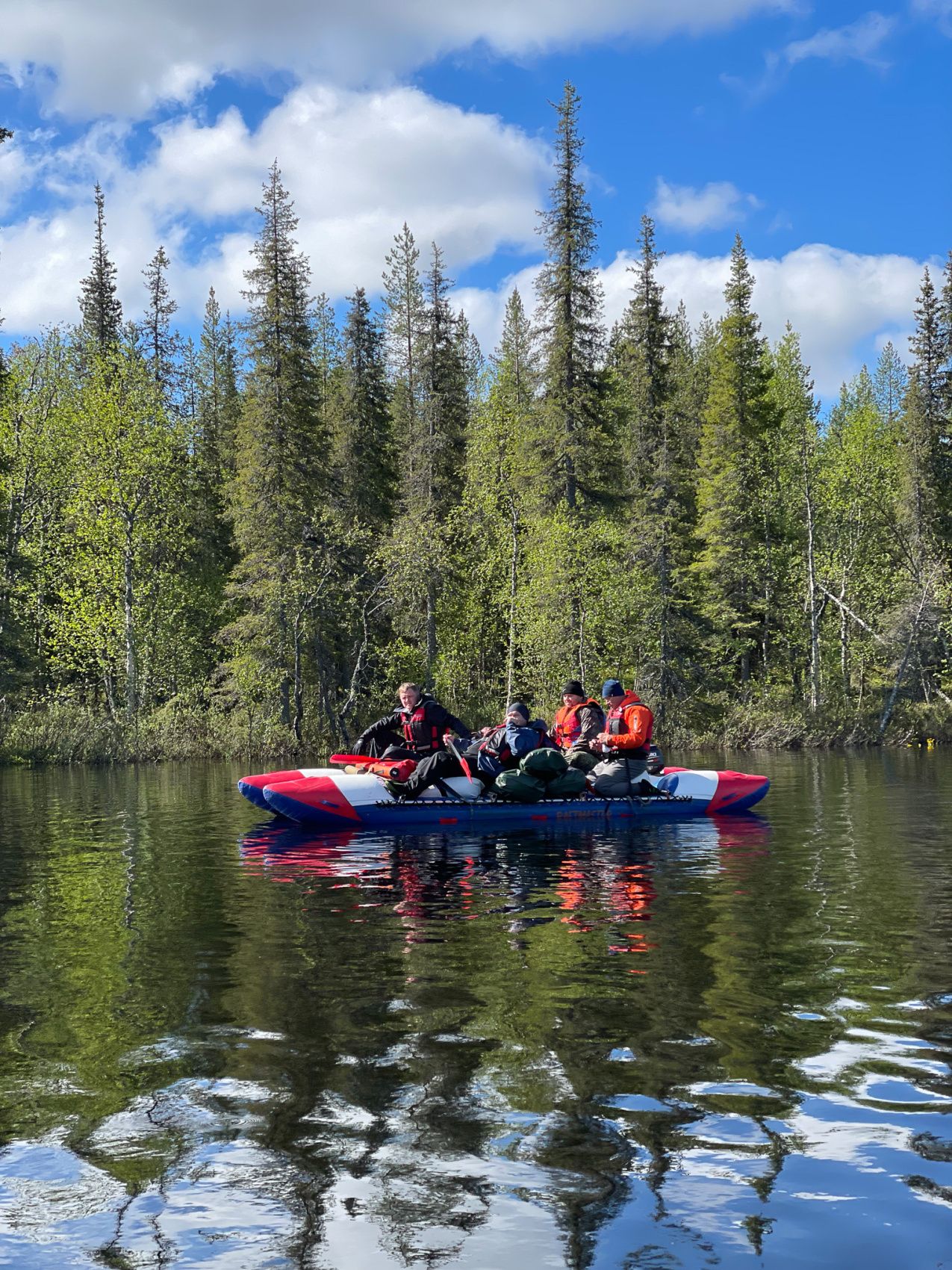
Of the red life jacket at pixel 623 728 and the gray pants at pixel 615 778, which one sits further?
the red life jacket at pixel 623 728

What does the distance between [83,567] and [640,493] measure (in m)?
16.5

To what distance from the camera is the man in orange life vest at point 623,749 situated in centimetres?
1541

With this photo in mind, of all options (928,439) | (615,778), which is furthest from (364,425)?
(615,778)

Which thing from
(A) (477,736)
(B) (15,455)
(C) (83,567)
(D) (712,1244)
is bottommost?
(D) (712,1244)

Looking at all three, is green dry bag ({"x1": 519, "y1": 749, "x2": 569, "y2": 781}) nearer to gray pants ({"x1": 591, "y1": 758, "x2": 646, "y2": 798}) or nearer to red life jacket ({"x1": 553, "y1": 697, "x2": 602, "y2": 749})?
gray pants ({"x1": 591, "y1": 758, "x2": 646, "y2": 798})

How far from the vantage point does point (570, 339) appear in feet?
113

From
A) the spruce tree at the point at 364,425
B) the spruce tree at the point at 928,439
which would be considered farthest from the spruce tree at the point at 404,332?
the spruce tree at the point at 928,439

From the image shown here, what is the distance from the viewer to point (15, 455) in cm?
3322

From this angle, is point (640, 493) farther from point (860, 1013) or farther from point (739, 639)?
point (860, 1013)

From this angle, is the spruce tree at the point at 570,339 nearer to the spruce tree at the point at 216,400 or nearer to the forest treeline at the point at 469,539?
the forest treeline at the point at 469,539

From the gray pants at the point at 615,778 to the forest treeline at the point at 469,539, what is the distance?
56.2ft

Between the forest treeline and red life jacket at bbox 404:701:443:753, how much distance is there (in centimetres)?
1577

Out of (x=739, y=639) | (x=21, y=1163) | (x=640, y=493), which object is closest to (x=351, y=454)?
(x=640, y=493)

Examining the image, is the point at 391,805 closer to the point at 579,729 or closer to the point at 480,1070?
the point at 579,729
